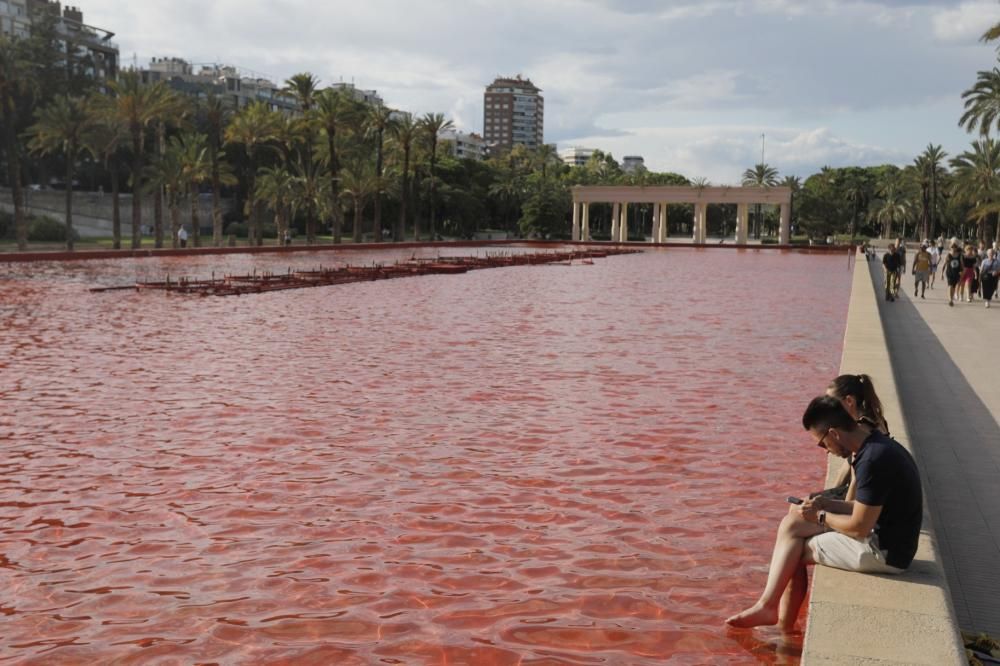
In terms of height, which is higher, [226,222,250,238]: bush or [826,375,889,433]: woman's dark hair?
[226,222,250,238]: bush

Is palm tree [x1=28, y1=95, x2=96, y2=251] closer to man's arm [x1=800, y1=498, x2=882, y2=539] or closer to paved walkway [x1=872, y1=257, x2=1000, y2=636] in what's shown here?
paved walkway [x1=872, y1=257, x2=1000, y2=636]

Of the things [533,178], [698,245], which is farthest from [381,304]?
[533,178]

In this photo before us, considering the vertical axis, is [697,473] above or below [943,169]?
below

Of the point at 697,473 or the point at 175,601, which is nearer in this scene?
the point at 175,601

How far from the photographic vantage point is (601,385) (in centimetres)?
1197

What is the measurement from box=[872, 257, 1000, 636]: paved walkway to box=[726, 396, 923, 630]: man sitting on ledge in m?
0.69

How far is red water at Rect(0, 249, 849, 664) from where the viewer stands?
5.00 m

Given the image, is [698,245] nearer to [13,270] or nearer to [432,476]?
[13,270]

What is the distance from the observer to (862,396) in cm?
470

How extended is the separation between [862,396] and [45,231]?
62.9 meters

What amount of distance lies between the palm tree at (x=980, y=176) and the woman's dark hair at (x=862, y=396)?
74670mm

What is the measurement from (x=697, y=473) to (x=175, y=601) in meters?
4.48

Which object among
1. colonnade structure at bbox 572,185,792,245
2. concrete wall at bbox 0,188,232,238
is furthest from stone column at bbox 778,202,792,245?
concrete wall at bbox 0,188,232,238

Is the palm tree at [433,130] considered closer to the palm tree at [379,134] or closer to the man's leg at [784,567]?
the palm tree at [379,134]
